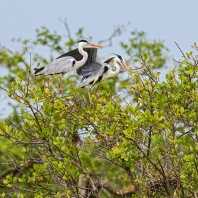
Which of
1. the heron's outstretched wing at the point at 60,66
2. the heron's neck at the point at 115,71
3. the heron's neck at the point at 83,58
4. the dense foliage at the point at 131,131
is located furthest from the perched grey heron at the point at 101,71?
the dense foliage at the point at 131,131

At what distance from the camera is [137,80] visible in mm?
5625

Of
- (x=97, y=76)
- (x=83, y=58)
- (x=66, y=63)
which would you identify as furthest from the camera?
(x=66, y=63)

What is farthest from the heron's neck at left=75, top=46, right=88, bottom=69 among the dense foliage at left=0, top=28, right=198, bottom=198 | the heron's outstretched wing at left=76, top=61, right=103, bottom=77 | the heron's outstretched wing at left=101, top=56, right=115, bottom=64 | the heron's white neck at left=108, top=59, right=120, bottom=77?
the dense foliage at left=0, top=28, right=198, bottom=198

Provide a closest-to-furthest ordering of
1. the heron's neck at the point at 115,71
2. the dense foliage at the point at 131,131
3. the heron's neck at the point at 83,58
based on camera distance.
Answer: the dense foliage at the point at 131,131 → the heron's neck at the point at 115,71 → the heron's neck at the point at 83,58

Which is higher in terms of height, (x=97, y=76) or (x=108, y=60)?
(x=108, y=60)

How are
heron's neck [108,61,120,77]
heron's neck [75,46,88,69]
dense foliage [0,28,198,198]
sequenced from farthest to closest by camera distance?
heron's neck [75,46,88,69] → heron's neck [108,61,120,77] → dense foliage [0,28,198,198]

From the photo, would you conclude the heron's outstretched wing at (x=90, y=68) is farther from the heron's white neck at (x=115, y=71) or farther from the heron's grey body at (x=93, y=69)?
the heron's white neck at (x=115, y=71)

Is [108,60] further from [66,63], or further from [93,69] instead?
[66,63]

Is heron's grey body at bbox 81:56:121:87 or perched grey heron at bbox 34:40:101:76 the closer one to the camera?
heron's grey body at bbox 81:56:121:87

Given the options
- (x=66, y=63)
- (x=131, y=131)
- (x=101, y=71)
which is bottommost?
(x=131, y=131)

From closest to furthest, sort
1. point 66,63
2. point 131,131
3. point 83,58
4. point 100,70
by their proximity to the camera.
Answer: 1. point 131,131
2. point 100,70
3. point 83,58
4. point 66,63

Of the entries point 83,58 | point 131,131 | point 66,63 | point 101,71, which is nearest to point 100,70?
point 101,71

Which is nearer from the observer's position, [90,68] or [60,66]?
[60,66]

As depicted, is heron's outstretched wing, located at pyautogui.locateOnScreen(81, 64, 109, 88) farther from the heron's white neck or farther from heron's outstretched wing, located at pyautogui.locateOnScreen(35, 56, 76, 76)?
heron's outstretched wing, located at pyautogui.locateOnScreen(35, 56, 76, 76)
